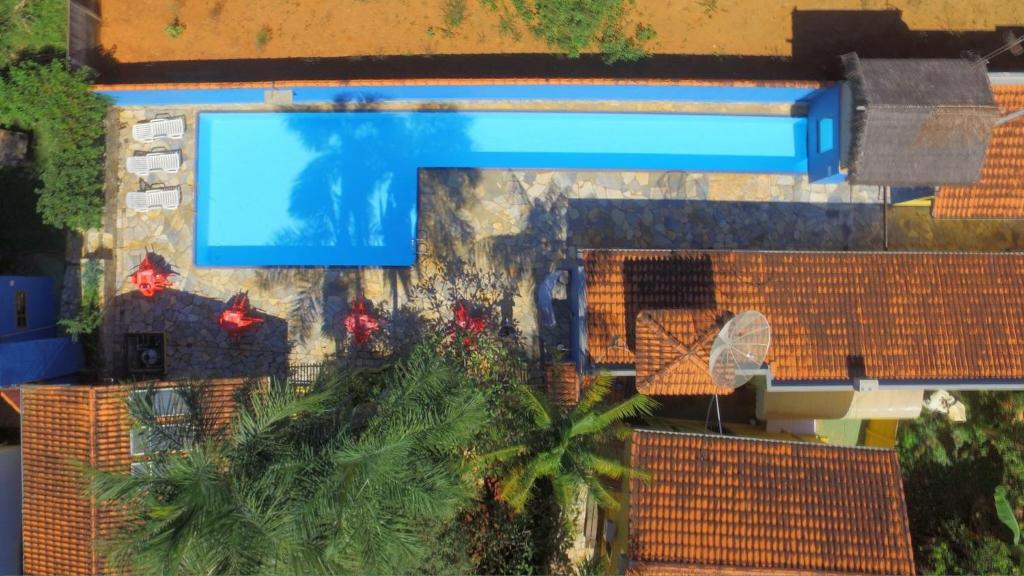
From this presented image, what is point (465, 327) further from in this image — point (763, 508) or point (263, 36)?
point (263, 36)

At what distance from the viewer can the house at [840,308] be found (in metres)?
11.9

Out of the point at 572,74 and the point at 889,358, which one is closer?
the point at 889,358

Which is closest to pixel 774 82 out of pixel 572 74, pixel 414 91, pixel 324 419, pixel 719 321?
pixel 572 74

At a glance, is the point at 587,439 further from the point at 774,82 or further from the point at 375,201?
the point at 774,82

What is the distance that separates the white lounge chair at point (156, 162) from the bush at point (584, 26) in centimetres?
844

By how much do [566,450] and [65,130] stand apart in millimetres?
12392

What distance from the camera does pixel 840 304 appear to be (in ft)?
39.4

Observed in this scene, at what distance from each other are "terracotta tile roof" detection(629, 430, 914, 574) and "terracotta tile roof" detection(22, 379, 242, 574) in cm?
800

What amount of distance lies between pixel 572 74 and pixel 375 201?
537 centimetres

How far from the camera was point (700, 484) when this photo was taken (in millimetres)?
11234

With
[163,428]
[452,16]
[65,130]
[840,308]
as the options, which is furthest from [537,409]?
[65,130]

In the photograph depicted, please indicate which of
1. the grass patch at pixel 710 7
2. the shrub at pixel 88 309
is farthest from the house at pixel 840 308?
the shrub at pixel 88 309

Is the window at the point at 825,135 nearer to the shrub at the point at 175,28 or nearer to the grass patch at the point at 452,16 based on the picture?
the grass patch at the point at 452,16

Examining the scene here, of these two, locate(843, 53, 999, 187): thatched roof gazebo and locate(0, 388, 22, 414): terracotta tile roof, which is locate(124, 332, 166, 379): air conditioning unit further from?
locate(843, 53, 999, 187): thatched roof gazebo
